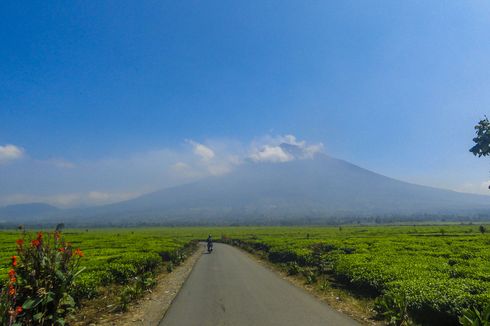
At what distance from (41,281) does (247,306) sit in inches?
256

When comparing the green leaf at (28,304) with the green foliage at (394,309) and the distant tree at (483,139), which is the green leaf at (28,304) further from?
the distant tree at (483,139)

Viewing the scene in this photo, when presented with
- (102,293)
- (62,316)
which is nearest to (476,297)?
(62,316)

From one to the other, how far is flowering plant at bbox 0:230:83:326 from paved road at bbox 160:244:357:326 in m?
2.96

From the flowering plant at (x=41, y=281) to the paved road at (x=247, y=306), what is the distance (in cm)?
296

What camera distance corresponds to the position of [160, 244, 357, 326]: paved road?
1020 cm

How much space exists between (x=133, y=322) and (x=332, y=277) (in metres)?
11.3

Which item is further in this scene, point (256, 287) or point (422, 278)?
point (256, 287)

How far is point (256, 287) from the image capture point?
625 inches

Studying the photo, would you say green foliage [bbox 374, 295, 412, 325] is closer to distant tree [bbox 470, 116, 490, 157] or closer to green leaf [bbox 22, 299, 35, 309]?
green leaf [bbox 22, 299, 35, 309]

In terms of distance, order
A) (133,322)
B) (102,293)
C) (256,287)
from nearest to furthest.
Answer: (133,322)
(102,293)
(256,287)

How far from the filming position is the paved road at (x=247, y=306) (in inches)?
401

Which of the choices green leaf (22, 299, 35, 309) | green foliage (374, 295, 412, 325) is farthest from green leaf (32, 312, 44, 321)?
green foliage (374, 295, 412, 325)

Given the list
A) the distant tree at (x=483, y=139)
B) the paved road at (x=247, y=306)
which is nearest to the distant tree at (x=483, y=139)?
the distant tree at (x=483, y=139)

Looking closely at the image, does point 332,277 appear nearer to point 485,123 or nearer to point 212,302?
point 212,302
